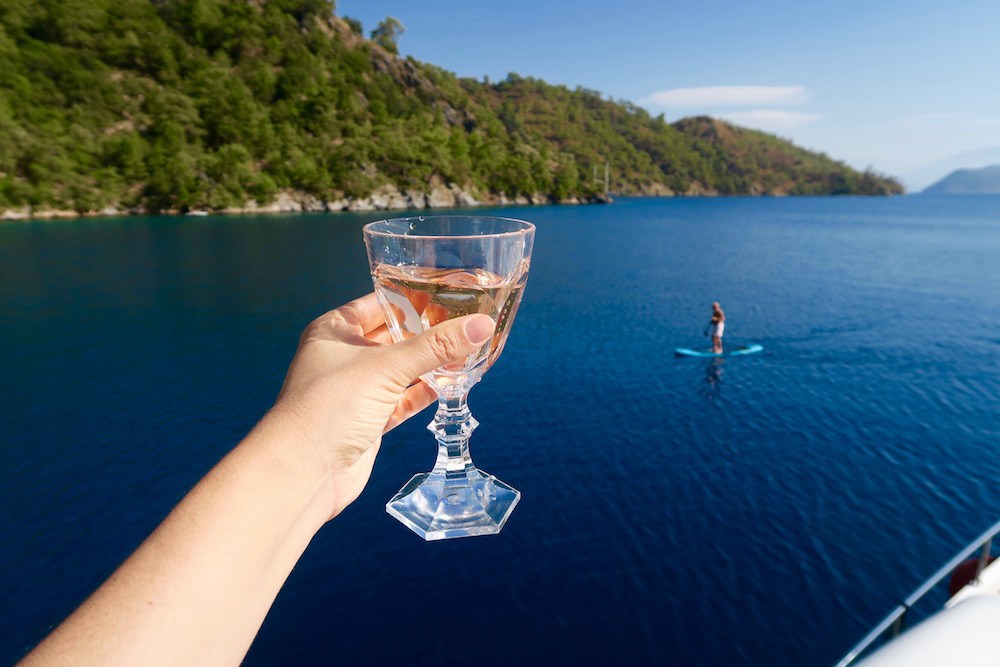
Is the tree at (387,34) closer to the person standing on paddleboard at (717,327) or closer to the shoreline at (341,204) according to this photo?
the shoreline at (341,204)

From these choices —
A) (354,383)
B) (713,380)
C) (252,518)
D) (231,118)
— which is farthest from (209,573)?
(231,118)

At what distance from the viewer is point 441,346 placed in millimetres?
1284

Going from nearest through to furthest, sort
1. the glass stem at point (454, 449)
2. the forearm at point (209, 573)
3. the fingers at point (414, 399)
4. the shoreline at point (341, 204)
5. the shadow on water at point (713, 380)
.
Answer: the forearm at point (209, 573), the glass stem at point (454, 449), the fingers at point (414, 399), the shadow on water at point (713, 380), the shoreline at point (341, 204)

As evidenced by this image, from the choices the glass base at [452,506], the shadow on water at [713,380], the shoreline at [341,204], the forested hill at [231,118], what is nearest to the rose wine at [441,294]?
the glass base at [452,506]

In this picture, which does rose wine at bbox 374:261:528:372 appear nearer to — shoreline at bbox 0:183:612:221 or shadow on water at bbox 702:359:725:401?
shadow on water at bbox 702:359:725:401

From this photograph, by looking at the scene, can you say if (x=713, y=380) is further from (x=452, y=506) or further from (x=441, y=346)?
(x=441, y=346)

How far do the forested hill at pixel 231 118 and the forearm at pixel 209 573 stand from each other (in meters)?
88.2

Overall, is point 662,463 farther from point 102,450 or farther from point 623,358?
point 102,450

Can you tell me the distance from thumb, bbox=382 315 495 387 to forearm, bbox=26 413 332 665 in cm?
31

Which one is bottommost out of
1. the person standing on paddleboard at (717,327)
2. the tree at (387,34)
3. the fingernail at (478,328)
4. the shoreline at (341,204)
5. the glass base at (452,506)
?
the shoreline at (341,204)

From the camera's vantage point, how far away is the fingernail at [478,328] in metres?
1.29

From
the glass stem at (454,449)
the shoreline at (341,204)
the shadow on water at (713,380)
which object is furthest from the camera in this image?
the shoreline at (341,204)

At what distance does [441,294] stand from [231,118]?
351ft

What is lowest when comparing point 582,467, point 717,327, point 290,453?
point 582,467
